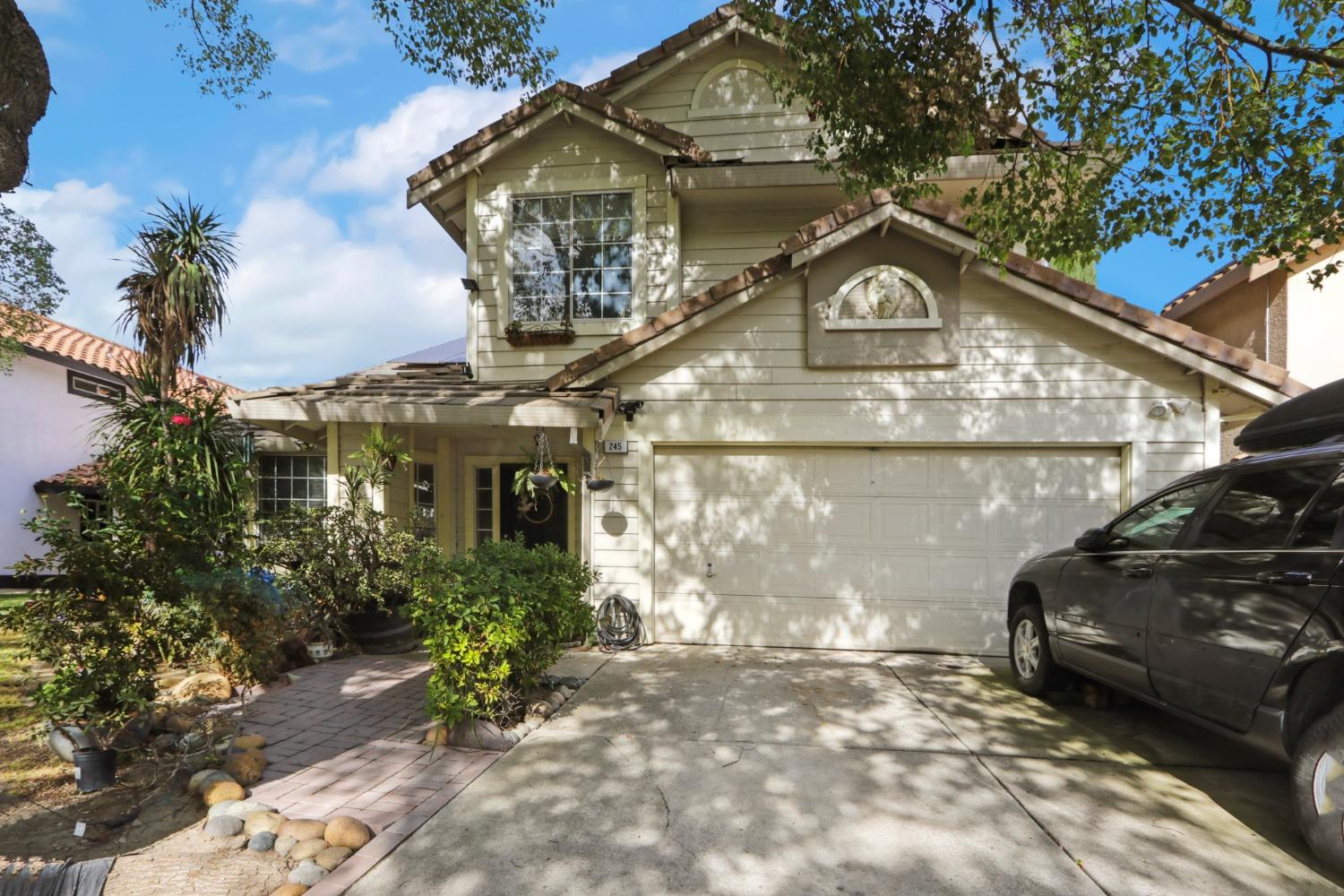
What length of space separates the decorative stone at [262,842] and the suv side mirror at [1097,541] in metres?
A: 5.24

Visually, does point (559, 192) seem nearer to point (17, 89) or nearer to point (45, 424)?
point (17, 89)

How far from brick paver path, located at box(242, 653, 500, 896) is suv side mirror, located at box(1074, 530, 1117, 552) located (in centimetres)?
435

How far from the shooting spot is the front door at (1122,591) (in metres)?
4.23

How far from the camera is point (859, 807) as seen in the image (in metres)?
3.69

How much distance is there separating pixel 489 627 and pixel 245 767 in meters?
1.58

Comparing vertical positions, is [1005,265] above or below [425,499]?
above

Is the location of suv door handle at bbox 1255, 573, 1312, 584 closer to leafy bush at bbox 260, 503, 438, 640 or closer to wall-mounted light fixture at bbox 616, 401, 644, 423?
wall-mounted light fixture at bbox 616, 401, 644, 423

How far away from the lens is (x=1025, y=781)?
401 centimetres

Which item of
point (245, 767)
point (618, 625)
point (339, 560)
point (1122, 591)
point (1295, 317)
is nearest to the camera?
point (245, 767)

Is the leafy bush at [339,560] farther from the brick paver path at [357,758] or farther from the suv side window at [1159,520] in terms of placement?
the suv side window at [1159,520]

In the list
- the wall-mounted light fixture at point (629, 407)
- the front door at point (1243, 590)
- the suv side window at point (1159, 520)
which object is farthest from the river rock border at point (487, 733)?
the suv side window at point (1159, 520)

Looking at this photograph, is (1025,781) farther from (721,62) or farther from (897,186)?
(721,62)

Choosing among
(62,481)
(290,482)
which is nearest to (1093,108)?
(290,482)

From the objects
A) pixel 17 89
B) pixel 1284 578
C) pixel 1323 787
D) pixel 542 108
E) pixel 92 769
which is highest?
pixel 542 108
